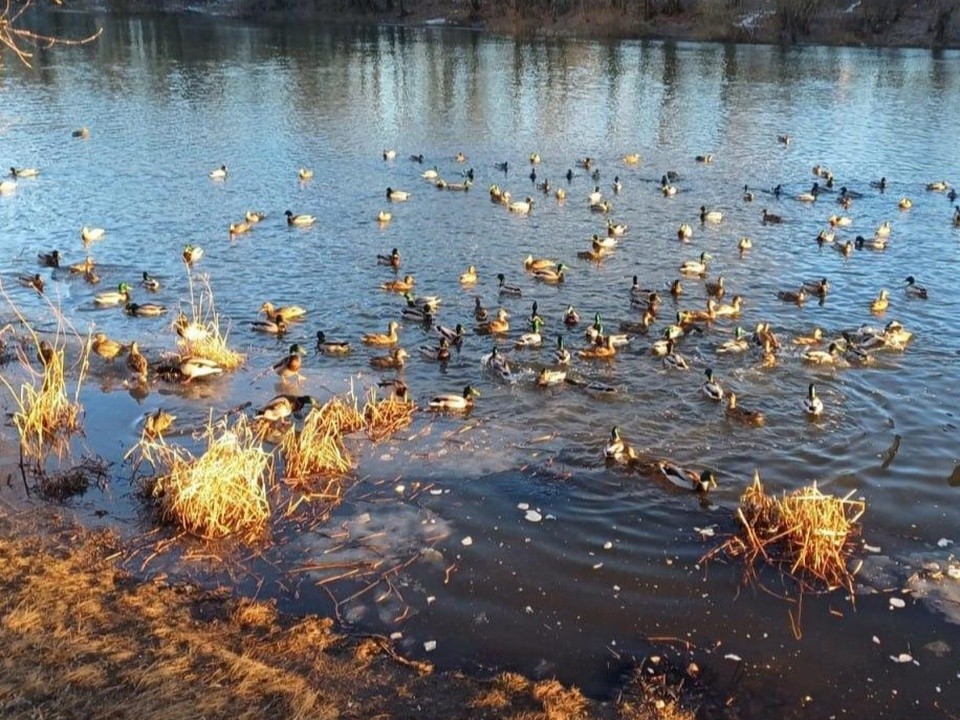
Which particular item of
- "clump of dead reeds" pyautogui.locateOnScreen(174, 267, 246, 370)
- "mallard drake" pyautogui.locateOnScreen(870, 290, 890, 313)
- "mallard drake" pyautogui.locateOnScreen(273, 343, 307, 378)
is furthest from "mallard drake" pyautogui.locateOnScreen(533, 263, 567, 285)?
"clump of dead reeds" pyautogui.locateOnScreen(174, 267, 246, 370)

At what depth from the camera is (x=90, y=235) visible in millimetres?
24188

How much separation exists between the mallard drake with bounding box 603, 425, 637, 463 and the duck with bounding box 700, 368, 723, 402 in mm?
2712

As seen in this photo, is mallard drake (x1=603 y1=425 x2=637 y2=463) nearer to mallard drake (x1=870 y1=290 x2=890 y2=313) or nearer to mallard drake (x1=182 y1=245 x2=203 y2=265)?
mallard drake (x1=870 y1=290 x2=890 y2=313)

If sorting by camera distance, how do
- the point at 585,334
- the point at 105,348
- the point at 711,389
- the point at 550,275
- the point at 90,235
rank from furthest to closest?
1. the point at 90,235
2. the point at 550,275
3. the point at 585,334
4. the point at 105,348
5. the point at 711,389

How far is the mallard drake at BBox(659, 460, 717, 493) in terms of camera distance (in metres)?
12.7

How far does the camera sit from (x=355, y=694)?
833cm

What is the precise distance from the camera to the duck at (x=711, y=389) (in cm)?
1561

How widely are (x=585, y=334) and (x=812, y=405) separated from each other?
16.9 feet

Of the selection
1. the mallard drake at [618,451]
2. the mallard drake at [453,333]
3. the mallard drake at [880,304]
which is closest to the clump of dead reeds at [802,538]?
the mallard drake at [618,451]

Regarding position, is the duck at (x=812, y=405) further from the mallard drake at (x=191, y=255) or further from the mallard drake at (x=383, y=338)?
the mallard drake at (x=191, y=255)

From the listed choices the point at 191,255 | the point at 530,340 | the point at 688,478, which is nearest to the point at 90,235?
the point at 191,255

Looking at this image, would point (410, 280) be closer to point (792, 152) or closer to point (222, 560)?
point (222, 560)

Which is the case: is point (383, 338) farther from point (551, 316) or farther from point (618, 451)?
point (618, 451)

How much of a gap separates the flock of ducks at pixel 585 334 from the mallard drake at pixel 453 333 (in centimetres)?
3
